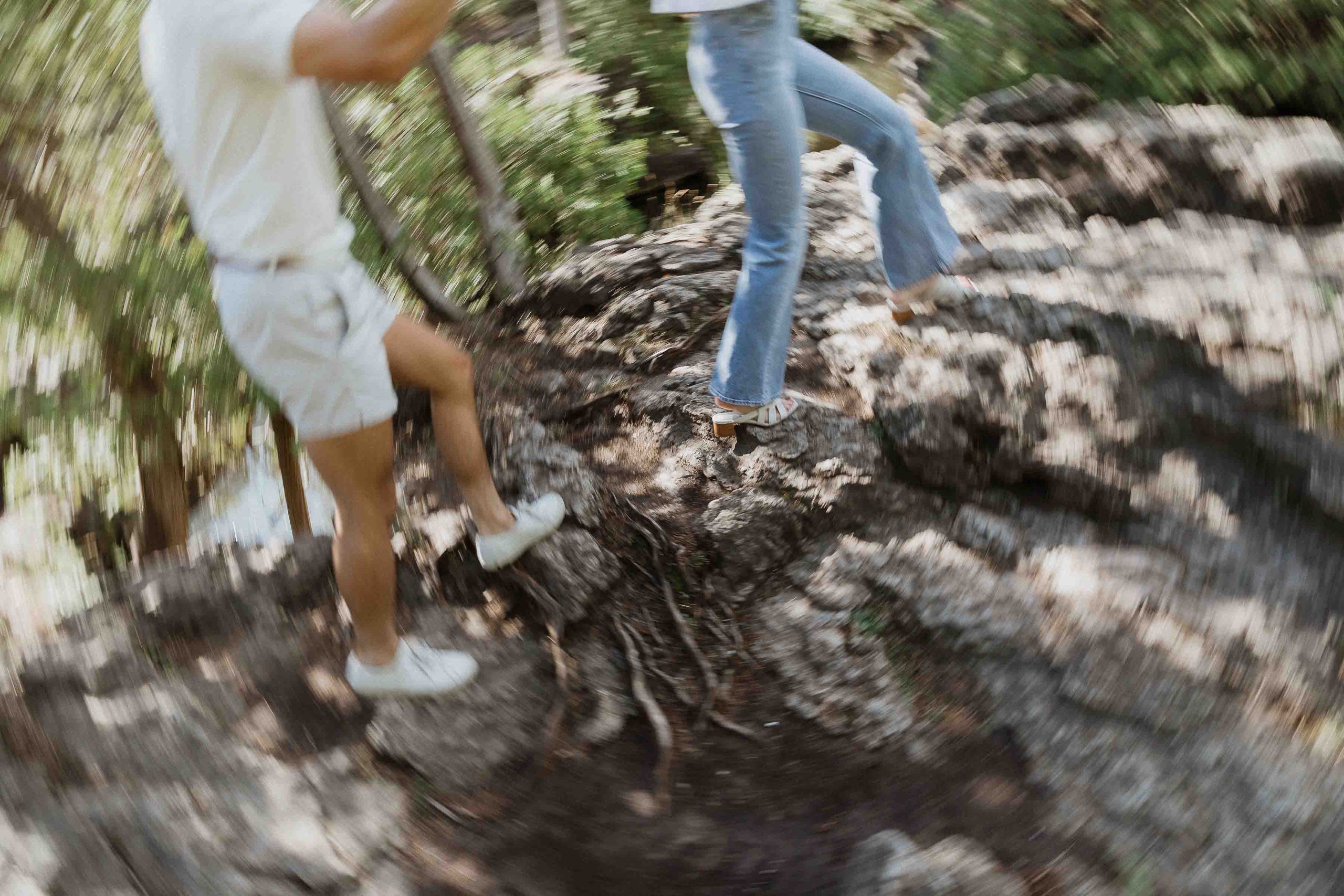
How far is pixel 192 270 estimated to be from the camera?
3785 mm

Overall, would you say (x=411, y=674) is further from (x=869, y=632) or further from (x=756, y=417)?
(x=756, y=417)

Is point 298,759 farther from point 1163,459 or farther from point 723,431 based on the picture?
point 1163,459

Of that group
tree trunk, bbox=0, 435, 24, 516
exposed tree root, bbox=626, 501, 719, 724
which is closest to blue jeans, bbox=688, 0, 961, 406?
exposed tree root, bbox=626, 501, 719, 724

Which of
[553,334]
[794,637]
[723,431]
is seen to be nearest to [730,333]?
[723,431]

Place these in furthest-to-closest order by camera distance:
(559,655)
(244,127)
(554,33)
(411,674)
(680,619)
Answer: (554,33) → (680,619) → (559,655) → (411,674) → (244,127)

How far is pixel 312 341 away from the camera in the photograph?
208 centimetres

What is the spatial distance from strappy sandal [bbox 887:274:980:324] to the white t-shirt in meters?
2.11

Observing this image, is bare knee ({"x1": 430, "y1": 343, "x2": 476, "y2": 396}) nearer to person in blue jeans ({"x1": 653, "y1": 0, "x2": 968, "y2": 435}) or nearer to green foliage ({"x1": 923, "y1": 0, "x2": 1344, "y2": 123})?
person in blue jeans ({"x1": 653, "y1": 0, "x2": 968, "y2": 435})

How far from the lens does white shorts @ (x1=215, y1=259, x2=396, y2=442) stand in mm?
2023

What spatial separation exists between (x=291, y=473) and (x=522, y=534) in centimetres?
211

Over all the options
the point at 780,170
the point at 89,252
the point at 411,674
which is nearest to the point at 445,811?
the point at 411,674

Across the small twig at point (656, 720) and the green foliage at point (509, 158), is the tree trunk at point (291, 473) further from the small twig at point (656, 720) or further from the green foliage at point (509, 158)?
the small twig at point (656, 720)

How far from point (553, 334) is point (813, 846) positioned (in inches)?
98.6

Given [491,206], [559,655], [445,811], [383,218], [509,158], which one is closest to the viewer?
[445,811]
